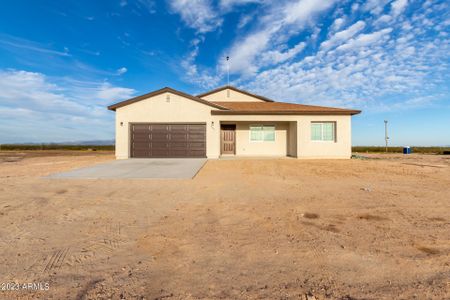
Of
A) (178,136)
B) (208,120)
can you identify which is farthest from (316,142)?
(178,136)

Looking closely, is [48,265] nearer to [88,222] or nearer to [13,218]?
[88,222]

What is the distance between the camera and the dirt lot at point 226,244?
1987 millimetres

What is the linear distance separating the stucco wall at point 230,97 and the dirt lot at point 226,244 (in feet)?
47.8

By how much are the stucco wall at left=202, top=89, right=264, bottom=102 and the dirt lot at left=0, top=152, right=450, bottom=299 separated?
14.6 meters

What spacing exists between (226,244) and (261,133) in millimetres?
12899

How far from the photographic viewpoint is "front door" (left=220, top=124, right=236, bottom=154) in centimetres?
1527

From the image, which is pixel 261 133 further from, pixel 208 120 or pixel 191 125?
pixel 191 125

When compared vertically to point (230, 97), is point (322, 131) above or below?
below

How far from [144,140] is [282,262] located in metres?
12.7

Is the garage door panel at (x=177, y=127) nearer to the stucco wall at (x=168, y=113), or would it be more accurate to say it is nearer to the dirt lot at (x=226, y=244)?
the stucco wall at (x=168, y=113)

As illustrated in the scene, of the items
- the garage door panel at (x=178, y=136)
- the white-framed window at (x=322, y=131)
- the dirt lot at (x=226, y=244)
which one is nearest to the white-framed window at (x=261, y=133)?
the white-framed window at (x=322, y=131)

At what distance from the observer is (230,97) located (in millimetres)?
18875

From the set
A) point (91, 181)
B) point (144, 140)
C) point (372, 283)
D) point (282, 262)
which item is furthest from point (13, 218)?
point (144, 140)

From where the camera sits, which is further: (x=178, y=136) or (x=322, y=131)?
(x=322, y=131)
